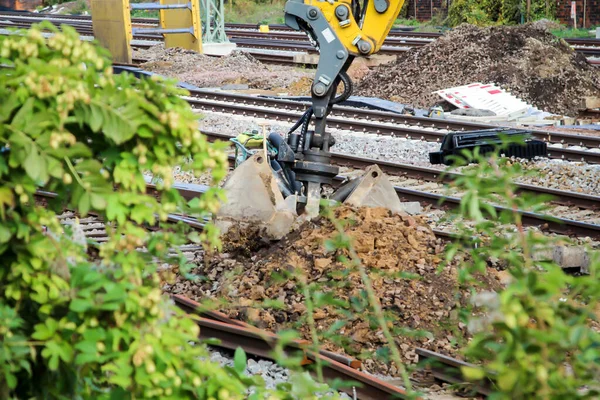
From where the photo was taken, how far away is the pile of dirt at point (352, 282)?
610 cm

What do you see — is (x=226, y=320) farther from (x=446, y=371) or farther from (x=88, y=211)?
(x=88, y=211)

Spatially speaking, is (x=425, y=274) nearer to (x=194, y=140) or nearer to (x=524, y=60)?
(x=194, y=140)

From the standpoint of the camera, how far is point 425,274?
22.8 ft

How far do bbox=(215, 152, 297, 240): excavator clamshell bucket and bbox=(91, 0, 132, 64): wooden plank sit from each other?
1592 cm

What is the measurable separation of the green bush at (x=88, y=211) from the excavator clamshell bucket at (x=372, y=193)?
529cm

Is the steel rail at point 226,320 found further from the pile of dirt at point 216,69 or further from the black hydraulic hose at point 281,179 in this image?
the pile of dirt at point 216,69

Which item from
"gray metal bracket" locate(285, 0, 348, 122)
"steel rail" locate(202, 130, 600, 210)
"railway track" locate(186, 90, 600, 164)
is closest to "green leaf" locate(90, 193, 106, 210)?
"gray metal bracket" locate(285, 0, 348, 122)

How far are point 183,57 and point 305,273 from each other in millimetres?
17999


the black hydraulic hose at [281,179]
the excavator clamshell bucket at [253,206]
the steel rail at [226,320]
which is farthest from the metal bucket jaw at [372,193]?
the steel rail at [226,320]

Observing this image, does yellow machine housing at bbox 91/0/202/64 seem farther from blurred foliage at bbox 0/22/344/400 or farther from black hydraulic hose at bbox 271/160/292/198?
blurred foliage at bbox 0/22/344/400

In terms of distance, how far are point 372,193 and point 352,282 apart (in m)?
1.95

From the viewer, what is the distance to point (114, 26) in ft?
79.4

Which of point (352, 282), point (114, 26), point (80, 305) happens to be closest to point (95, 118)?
point (80, 305)

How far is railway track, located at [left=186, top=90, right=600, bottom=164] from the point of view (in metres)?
13.0
